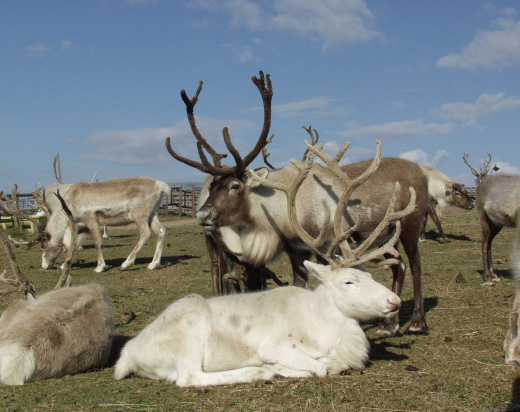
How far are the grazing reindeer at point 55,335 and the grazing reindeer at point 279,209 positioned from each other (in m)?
1.71

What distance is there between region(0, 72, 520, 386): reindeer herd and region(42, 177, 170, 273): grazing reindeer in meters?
6.91

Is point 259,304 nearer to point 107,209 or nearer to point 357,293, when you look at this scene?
point 357,293

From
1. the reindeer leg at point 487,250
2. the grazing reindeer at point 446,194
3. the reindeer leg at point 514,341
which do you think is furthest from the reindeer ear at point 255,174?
the grazing reindeer at point 446,194

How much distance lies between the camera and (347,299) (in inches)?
178

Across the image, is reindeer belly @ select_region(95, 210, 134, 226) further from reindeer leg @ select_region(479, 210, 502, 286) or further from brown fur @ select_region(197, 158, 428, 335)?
reindeer leg @ select_region(479, 210, 502, 286)

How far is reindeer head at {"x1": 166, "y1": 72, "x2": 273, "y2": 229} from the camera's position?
6.33 m

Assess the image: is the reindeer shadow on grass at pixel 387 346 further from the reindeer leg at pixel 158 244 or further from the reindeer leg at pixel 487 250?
the reindeer leg at pixel 158 244

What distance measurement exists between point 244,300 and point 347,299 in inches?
37.3

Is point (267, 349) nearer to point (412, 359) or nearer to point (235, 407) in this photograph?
point (235, 407)

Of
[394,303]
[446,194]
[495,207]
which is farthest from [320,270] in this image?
[446,194]

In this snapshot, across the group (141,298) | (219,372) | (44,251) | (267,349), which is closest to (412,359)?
(267,349)

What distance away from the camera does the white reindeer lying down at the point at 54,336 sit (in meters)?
4.40

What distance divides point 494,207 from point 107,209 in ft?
29.9

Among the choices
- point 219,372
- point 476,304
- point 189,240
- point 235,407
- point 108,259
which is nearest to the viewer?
point 235,407
